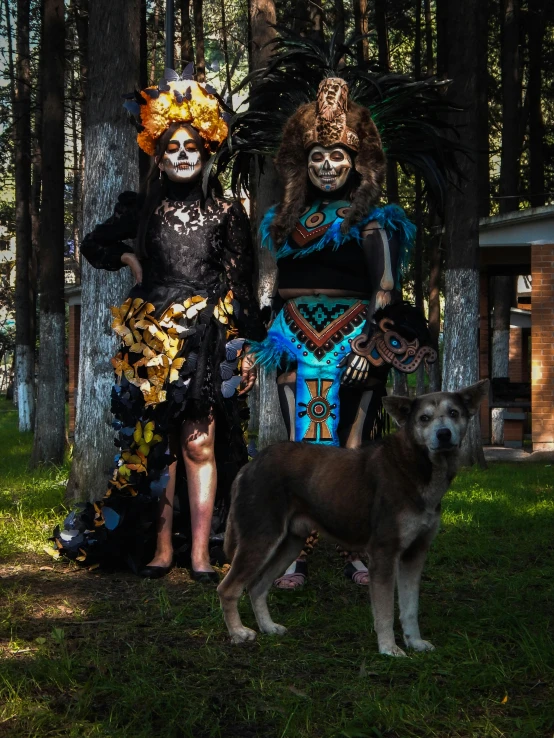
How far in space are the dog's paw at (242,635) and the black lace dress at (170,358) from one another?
171 centimetres

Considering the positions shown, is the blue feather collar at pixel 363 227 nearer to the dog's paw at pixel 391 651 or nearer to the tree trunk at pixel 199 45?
the dog's paw at pixel 391 651

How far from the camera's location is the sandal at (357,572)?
6465mm

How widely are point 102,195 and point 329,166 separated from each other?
122 inches

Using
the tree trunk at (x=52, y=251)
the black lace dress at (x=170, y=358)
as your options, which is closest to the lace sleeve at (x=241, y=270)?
the black lace dress at (x=170, y=358)

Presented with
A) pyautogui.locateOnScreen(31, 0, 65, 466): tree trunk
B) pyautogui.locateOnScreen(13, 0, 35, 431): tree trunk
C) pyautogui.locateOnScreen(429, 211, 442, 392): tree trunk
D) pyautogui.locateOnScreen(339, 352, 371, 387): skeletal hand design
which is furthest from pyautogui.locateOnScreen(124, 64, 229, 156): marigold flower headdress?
pyautogui.locateOnScreen(13, 0, 35, 431): tree trunk

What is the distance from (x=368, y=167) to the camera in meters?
6.53

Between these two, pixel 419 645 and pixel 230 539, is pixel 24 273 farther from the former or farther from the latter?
pixel 419 645

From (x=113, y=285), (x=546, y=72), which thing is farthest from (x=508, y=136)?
(x=113, y=285)

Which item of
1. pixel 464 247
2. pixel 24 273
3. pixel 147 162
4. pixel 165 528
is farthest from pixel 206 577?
pixel 24 273

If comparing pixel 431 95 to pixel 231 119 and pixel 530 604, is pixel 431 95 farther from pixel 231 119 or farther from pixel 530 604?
pixel 530 604

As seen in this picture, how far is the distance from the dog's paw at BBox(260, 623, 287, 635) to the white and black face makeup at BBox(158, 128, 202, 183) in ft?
9.67

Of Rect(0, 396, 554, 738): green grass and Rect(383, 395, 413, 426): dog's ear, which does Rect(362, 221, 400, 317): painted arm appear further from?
Rect(0, 396, 554, 738): green grass

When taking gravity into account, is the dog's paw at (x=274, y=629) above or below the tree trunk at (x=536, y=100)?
below

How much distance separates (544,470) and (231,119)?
8.55 metres
